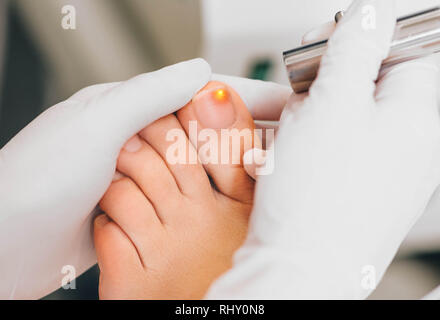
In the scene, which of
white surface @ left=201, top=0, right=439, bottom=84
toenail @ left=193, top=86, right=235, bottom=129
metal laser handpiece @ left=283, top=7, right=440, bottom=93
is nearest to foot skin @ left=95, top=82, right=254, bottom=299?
toenail @ left=193, top=86, right=235, bottom=129

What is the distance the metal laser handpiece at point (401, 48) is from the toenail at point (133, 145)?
23 cm

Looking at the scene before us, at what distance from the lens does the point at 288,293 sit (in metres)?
0.36

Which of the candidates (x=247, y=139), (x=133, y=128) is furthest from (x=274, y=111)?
(x=133, y=128)

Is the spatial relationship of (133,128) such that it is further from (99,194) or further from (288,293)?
(288,293)

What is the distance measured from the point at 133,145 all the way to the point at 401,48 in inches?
13.9

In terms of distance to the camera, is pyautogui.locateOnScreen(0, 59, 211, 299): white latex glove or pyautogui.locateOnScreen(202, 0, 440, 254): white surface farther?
pyautogui.locateOnScreen(202, 0, 440, 254): white surface

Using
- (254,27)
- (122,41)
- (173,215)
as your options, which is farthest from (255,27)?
(173,215)

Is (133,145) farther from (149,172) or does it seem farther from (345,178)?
(345,178)

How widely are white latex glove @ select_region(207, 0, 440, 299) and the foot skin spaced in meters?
0.11

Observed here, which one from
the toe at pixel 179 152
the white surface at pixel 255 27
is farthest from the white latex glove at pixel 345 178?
the white surface at pixel 255 27

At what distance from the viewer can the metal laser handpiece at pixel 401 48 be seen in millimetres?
402

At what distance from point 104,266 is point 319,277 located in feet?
0.96

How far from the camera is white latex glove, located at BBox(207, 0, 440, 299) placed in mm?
378

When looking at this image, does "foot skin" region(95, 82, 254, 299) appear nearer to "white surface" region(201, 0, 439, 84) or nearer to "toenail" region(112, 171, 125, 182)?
"toenail" region(112, 171, 125, 182)
